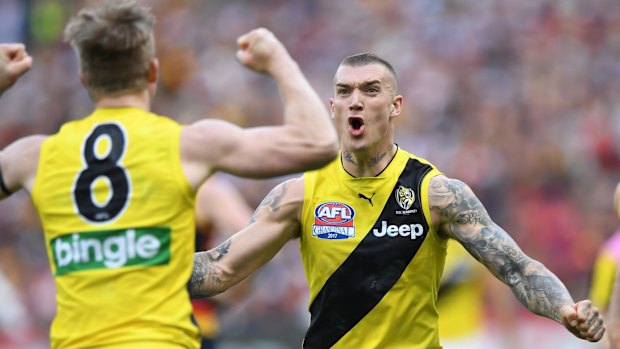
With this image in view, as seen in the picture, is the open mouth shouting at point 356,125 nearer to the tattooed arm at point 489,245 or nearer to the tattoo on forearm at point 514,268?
the tattooed arm at point 489,245

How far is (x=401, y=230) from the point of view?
258 inches

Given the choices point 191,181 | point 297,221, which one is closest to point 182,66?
point 297,221

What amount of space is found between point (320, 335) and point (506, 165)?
350 inches

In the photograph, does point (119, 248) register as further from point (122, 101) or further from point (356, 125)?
point (356, 125)

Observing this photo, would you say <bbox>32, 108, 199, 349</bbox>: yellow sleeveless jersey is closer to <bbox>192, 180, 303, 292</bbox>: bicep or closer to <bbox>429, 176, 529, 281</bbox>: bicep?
<bbox>192, 180, 303, 292</bbox>: bicep

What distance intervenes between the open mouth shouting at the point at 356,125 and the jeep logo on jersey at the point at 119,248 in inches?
88.0

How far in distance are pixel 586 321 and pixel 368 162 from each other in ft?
5.17

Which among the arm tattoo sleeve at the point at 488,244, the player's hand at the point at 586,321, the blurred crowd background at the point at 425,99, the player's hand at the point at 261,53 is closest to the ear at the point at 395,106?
the arm tattoo sleeve at the point at 488,244

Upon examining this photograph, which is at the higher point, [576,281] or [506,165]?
[506,165]

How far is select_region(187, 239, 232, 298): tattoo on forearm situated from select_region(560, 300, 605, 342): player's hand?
74.0 inches

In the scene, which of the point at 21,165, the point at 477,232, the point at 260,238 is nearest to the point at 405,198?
the point at 477,232

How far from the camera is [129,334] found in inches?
187

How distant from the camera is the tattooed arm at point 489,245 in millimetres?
6355

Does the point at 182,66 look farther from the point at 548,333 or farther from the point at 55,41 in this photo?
the point at 548,333
